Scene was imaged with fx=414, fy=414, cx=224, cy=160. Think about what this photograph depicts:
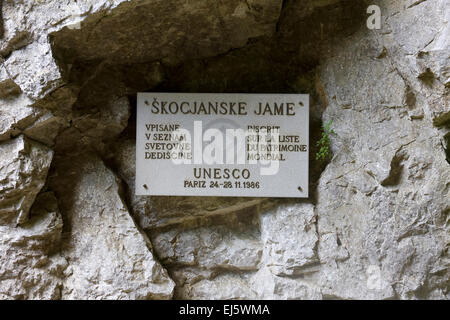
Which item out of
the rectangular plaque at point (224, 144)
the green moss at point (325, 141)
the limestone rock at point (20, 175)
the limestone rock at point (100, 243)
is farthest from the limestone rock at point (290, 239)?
the limestone rock at point (20, 175)

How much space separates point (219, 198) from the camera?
2316 millimetres

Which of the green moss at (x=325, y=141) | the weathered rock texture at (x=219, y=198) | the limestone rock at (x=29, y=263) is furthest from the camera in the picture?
the green moss at (x=325, y=141)

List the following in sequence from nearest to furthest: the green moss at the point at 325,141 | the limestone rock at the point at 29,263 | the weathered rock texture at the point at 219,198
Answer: the weathered rock texture at the point at 219,198, the limestone rock at the point at 29,263, the green moss at the point at 325,141

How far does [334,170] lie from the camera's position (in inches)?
88.7

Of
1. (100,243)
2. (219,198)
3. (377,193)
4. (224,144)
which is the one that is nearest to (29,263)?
(100,243)

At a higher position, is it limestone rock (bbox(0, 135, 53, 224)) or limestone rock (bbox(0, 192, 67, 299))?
limestone rock (bbox(0, 135, 53, 224))

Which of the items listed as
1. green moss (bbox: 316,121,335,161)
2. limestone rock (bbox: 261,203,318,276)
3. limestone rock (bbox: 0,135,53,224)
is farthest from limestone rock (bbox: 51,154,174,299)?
green moss (bbox: 316,121,335,161)

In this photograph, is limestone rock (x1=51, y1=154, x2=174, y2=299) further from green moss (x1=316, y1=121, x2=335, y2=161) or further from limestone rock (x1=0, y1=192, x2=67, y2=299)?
green moss (x1=316, y1=121, x2=335, y2=161)

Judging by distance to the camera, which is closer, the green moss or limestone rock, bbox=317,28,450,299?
limestone rock, bbox=317,28,450,299

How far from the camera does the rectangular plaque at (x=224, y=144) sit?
A: 2.19 meters

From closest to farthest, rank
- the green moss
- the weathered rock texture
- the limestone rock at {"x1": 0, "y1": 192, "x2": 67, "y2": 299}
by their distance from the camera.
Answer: the weathered rock texture < the limestone rock at {"x1": 0, "y1": 192, "x2": 67, "y2": 299} < the green moss

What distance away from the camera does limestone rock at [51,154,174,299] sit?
2.18 metres

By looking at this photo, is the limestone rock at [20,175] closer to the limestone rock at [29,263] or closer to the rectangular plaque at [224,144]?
the limestone rock at [29,263]
